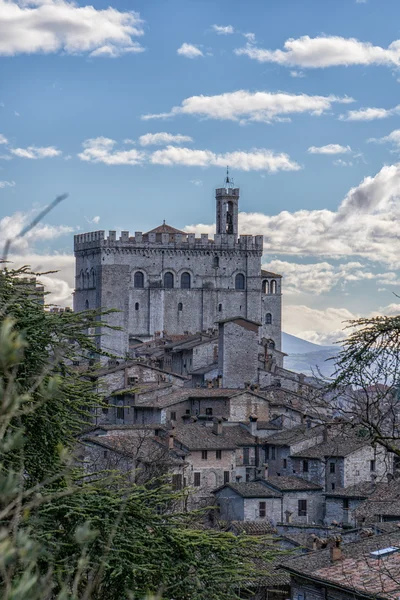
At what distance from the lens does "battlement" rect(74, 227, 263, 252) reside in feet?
252

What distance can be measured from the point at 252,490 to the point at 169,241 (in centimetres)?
4556

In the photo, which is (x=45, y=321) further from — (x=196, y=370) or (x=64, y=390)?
(x=196, y=370)

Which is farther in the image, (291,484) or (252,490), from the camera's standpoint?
(291,484)

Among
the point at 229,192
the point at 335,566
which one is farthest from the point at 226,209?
the point at 335,566

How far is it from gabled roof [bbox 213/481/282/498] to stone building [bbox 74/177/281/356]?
131ft

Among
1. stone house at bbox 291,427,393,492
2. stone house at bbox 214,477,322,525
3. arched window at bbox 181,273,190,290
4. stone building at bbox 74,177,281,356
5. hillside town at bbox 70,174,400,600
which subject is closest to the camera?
hillside town at bbox 70,174,400,600

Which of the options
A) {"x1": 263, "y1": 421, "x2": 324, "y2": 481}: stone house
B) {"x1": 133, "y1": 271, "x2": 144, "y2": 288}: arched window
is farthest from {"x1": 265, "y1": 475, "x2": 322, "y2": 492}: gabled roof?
{"x1": 133, "y1": 271, "x2": 144, "y2": 288}: arched window

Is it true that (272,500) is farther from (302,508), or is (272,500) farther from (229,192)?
(229,192)

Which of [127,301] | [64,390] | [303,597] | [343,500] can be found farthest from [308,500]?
[127,301]

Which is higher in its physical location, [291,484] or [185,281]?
[185,281]

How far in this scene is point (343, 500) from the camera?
108 ft

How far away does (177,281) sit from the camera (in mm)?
77250

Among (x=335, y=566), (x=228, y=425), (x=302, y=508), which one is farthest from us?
(x=228, y=425)

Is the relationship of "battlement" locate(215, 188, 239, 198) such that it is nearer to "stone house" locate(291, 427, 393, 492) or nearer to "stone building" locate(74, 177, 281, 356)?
"stone building" locate(74, 177, 281, 356)
